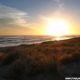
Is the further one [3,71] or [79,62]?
[79,62]

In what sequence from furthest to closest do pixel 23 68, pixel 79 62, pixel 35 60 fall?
pixel 79 62
pixel 35 60
pixel 23 68

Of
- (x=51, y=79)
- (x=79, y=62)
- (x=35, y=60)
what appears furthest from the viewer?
(x=79, y=62)

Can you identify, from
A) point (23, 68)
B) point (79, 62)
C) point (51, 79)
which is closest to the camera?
point (51, 79)

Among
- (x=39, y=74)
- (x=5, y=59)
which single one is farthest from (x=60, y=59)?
(x=5, y=59)

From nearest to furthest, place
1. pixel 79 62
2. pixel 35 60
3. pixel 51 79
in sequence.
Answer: pixel 51 79 → pixel 35 60 → pixel 79 62

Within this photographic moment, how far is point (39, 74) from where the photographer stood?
32.1 feet

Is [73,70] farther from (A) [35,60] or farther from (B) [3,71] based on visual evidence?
(B) [3,71]

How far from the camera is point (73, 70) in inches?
414

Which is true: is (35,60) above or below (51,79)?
above

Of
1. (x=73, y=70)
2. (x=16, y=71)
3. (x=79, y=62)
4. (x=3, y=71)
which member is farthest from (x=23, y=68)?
(x=79, y=62)

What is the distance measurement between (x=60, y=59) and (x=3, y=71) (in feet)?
12.1

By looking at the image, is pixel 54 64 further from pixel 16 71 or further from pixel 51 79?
pixel 16 71

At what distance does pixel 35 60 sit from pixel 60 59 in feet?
6.76

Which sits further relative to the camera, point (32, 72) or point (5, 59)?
point (5, 59)
